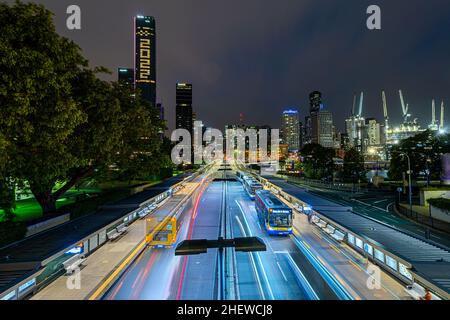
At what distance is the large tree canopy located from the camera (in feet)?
37.4

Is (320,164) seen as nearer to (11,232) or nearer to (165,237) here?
(165,237)

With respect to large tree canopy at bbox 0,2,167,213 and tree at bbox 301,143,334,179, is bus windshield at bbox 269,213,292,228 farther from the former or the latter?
tree at bbox 301,143,334,179

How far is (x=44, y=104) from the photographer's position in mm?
13578

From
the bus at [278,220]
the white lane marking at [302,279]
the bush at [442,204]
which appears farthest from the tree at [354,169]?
the white lane marking at [302,279]

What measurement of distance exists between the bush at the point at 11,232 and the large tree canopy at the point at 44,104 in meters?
3.30

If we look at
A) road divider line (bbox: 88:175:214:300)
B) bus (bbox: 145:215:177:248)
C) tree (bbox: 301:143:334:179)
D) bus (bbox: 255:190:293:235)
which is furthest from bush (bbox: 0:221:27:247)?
tree (bbox: 301:143:334:179)

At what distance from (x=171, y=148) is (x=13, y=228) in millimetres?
73484

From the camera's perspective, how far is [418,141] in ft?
177

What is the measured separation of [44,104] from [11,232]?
303 inches

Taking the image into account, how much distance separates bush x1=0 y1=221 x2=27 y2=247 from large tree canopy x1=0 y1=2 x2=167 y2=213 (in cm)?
330

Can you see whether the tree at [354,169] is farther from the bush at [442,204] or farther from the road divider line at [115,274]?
the road divider line at [115,274]
